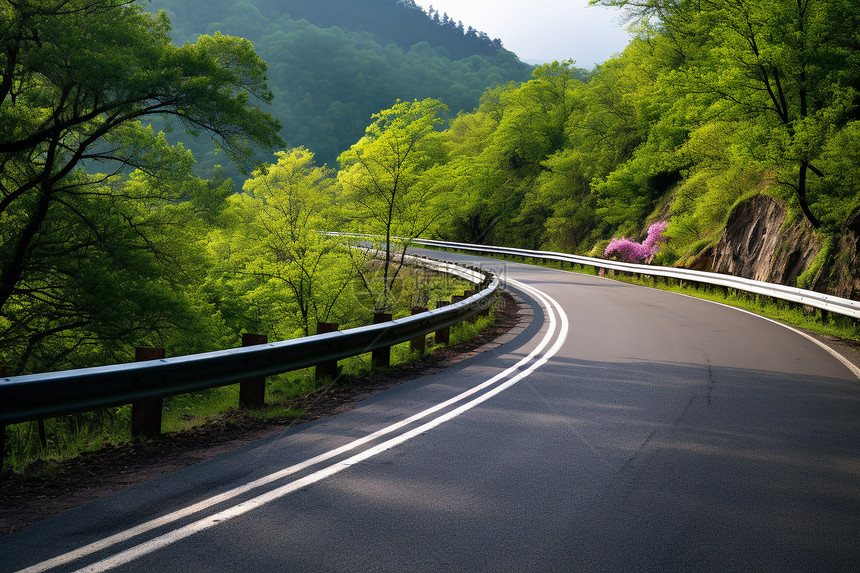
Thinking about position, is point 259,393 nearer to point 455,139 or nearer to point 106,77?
point 106,77

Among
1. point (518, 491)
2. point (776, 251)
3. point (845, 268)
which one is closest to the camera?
point (518, 491)

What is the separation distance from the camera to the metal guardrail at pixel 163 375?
4.16 metres

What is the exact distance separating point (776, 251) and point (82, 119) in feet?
63.9

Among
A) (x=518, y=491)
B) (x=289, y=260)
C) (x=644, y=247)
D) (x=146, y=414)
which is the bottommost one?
(x=289, y=260)

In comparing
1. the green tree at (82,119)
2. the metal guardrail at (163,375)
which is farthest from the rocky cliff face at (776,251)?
the green tree at (82,119)

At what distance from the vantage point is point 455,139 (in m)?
65.8

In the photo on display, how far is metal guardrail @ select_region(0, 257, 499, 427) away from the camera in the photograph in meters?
4.16

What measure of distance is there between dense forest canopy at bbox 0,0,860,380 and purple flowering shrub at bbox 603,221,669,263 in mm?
1313

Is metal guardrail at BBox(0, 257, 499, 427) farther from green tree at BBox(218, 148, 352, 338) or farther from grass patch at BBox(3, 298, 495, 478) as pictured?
green tree at BBox(218, 148, 352, 338)

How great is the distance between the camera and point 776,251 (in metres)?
19.7

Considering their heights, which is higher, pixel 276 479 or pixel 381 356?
pixel 276 479

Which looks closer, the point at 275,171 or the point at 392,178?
the point at 392,178

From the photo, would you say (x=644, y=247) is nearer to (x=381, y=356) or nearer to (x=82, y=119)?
(x=381, y=356)

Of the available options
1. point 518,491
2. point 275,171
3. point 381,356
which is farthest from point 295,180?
point 518,491
